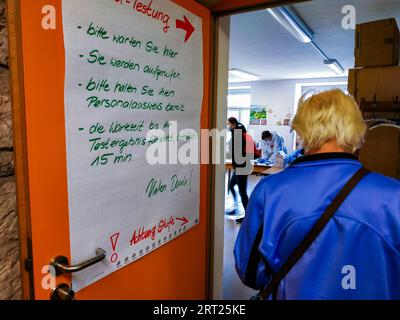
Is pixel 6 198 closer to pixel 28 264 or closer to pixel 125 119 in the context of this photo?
pixel 28 264

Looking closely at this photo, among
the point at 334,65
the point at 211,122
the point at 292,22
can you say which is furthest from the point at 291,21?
the point at 334,65

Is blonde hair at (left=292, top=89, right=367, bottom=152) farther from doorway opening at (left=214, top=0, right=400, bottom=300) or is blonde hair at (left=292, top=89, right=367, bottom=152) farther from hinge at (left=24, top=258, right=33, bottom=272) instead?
hinge at (left=24, top=258, right=33, bottom=272)

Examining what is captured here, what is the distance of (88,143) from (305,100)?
0.79 meters

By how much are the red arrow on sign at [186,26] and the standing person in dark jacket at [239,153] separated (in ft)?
9.61

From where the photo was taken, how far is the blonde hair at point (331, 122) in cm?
96

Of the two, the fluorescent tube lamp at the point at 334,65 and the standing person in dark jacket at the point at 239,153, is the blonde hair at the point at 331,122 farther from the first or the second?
the fluorescent tube lamp at the point at 334,65

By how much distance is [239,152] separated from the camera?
15.3 feet

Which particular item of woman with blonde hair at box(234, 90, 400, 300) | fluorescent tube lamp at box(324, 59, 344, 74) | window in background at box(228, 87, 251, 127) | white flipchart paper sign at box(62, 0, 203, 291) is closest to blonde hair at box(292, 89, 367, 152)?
woman with blonde hair at box(234, 90, 400, 300)

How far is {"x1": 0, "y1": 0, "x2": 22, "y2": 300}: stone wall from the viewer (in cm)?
74

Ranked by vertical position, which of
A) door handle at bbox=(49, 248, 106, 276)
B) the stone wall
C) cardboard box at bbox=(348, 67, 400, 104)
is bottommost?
door handle at bbox=(49, 248, 106, 276)

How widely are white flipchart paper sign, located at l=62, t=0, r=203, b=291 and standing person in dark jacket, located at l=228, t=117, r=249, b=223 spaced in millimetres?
2909

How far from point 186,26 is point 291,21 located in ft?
7.55

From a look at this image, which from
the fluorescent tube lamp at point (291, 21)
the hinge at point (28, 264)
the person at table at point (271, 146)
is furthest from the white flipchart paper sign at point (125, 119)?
the person at table at point (271, 146)

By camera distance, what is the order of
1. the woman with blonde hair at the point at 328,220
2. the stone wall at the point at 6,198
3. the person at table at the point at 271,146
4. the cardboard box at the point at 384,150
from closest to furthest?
the stone wall at the point at 6,198 → the woman with blonde hair at the point at 328,220 → the cardboard box at the point at 384,150 → the person at table at the point at 271,146
